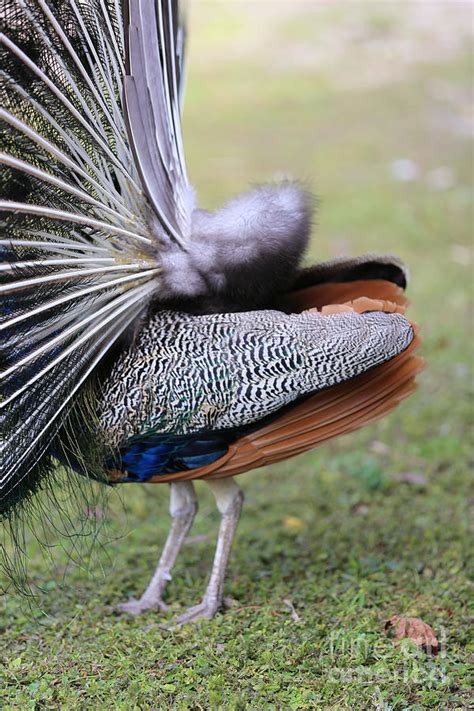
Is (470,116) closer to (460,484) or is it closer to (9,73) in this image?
(460,484)

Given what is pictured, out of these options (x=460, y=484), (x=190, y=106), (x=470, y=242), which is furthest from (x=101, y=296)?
(x=190, y=106)

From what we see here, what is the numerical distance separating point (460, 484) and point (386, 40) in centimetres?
1125

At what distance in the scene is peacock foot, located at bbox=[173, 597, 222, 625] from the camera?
3672 millimetres

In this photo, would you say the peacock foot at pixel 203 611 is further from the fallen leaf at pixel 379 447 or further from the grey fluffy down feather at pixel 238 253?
the fallen leaf at pixel 379 447

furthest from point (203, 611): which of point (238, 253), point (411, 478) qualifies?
point (411, 478)

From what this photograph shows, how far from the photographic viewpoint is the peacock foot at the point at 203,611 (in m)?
3.67

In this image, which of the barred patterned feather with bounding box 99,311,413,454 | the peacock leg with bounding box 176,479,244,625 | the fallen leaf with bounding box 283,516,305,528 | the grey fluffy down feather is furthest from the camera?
the fallen leaf with bounding box 283,516,305,528

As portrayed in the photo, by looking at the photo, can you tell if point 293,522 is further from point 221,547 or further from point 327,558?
point 221,547

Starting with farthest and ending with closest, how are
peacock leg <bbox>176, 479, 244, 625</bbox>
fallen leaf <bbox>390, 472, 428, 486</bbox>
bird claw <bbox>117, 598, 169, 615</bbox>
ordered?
fallen leaf <bbox>390, 472, 428, 486</bbox>
bird claw <bbox>117, 598, 169, 615</bbox>
peacock leg <bbox>176, 479, 244, 625</bbox>

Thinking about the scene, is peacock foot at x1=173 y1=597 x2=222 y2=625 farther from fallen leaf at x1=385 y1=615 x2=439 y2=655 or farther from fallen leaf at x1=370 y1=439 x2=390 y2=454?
fallen leaf at x1=370 y1=439 x2=390 y2=454

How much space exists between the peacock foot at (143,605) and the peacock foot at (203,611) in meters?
0.18

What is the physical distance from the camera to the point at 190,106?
1232 cm

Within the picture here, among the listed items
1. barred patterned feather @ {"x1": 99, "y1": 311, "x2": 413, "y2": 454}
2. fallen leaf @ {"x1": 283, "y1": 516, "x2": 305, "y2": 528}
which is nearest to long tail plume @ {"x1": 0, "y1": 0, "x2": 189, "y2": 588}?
barred patterned feather @ {"x1": 99, "y1": 311, "x2": 413, "y2": 454}

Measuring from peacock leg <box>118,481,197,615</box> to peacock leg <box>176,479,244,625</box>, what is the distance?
8.4 inches
